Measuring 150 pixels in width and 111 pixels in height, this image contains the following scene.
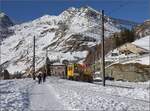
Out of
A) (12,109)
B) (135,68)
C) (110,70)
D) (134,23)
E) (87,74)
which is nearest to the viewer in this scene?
(12,109)

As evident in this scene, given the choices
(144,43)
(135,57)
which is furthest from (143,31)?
(135,57)

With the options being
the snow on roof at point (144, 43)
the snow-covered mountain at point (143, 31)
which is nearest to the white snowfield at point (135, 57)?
the snow on roof at point (144, 43)

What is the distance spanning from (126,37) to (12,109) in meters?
137

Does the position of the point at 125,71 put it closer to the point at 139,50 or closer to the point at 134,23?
the point at 134,23

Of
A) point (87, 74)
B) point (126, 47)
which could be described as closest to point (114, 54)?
point (126, 47)

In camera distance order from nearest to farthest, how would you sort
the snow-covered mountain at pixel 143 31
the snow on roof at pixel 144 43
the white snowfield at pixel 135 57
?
the white snowfield at pixel 135 57 → the snow on roof at pixel 144 43 → the snow-covered mountain at pixel 143 31

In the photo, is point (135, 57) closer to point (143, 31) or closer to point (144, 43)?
point (144, 43)

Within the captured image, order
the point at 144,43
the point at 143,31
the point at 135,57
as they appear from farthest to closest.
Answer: the point at 143,31
the point at 144,43
the point at 135,57

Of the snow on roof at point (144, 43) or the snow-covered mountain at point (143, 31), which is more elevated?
the snow-covered mountain at point (143, 31)

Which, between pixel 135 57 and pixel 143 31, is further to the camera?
pixel 143 31

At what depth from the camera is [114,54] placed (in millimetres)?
128125

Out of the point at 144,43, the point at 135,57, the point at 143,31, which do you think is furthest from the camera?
the point at 143,31

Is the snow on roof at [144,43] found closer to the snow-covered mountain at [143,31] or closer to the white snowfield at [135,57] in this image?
the white snowfield at [135,57]

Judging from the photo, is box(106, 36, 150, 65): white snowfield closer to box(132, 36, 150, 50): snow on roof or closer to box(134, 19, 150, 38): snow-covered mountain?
box(132, 36, 150, 50): snow on roof
